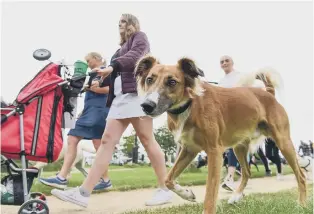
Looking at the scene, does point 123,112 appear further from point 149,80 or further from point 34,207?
point 34,207

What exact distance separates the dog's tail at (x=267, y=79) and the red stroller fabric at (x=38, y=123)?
2497 millimetres

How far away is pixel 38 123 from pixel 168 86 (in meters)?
1.46

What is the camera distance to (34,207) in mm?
4262

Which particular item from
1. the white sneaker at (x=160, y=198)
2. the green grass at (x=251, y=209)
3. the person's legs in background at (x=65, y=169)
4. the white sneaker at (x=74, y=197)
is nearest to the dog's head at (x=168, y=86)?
the green grass at (x=251, y=209)

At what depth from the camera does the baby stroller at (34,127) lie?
4.26 metres

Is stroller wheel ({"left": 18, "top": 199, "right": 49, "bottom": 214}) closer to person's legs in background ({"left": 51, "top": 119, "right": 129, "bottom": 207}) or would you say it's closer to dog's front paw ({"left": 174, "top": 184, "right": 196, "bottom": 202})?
person's legs in background ({"left": 51, "top": 119, "right": 129, "bottom": 207})

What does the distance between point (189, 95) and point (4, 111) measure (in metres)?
1.84

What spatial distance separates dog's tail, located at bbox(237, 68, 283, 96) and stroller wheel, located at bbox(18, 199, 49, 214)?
297 centimetres

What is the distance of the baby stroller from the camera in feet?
14.0

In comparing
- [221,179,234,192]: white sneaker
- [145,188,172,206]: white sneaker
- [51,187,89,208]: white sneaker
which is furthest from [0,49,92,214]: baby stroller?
[221,179,234,192]: white sneaker

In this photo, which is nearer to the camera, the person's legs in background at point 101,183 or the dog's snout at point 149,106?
the dog's snout at point 149,106

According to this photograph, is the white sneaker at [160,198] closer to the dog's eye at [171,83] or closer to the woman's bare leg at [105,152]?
the woman's bare leg at [105,152]

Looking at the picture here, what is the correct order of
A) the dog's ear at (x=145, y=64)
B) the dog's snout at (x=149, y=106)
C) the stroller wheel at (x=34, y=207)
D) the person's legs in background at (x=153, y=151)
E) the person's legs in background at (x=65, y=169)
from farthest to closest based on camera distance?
the person's legs in background at (x=65, y=169) < the person's legs in background at (x=153, y=151) < the stroller wheel at (x=34, y=207) < the dog's ear at (x=145, y=64) < the dog's snout at (x=149, y=106)

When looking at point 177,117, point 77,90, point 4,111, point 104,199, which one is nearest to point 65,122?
point 77,90
